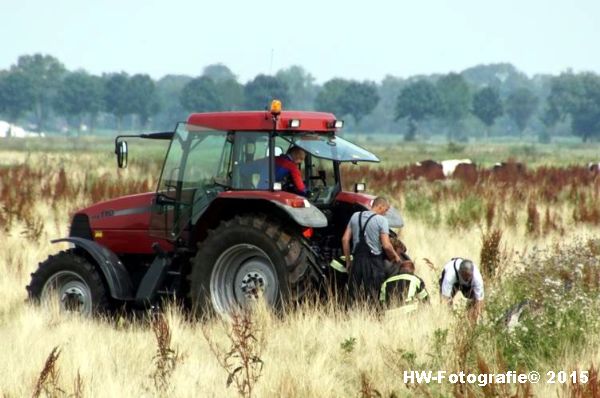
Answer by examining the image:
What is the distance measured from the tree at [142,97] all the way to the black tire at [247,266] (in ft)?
502

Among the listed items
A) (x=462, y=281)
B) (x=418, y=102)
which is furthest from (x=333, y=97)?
(x=462, y=281)

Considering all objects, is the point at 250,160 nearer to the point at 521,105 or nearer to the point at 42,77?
the point at 521,105

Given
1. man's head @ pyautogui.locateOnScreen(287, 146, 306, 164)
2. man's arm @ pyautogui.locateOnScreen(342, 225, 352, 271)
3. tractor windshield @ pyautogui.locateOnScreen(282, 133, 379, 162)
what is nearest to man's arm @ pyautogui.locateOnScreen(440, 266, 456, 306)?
man's arm @ pyautogui.locateOnScreen(342, 225, 352, 271)

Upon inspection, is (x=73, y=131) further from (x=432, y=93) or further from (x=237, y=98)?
(x=432, y=93)

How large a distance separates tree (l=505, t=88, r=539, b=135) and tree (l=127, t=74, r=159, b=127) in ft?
165

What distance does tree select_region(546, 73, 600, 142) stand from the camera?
16125 cm

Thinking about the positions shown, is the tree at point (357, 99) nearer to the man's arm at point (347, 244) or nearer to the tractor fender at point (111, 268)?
the tractor fender at point (111, 268)

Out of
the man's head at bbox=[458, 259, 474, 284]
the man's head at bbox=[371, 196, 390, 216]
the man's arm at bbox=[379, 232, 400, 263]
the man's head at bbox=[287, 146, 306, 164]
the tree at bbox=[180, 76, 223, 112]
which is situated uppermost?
the tree at bbox=[180, 76, 223, 112]

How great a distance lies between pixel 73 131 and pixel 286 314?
18438 centimetres

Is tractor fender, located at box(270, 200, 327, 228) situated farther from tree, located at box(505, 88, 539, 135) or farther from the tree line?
tree, located at box(505, 88, 539, 135)

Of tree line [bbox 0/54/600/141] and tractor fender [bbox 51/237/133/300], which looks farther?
tree line [bbox 0/54/600/141]

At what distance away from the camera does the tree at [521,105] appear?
177m

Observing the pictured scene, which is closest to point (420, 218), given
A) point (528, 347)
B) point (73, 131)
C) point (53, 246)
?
point (53, 246)

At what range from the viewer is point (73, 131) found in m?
190
